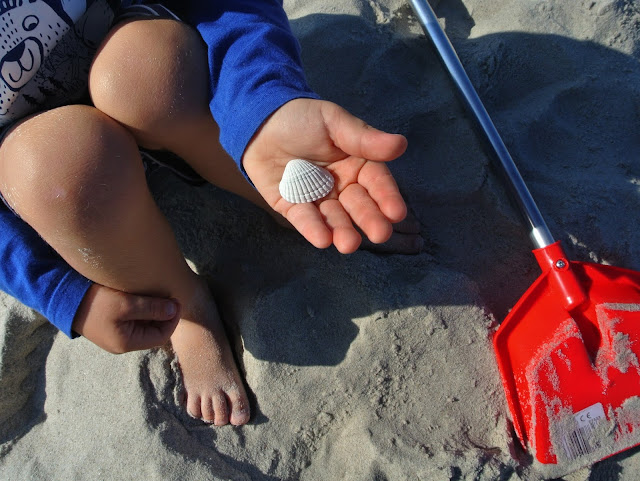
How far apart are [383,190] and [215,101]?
1.78 ft

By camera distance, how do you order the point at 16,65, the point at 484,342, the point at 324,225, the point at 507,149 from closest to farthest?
the point at 324,225, the point at 16,65, the point at 484,342, the point at 507,149

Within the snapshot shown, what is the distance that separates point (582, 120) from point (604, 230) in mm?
443

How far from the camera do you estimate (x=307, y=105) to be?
4.01 feet

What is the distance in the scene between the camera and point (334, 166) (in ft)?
4.30

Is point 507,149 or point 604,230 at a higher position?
point 507,149

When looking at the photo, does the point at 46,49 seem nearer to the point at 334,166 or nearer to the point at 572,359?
the point at 334,166

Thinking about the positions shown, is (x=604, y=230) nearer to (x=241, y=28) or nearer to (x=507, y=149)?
(x=507, y=149)

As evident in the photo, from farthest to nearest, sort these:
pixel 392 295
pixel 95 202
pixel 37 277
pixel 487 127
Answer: pixel 487 127
pixel 392 295
pixel 37 277
pixel 95 202

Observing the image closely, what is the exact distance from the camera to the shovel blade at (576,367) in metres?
1.30

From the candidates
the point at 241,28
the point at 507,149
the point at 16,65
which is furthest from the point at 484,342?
the point at 16,65

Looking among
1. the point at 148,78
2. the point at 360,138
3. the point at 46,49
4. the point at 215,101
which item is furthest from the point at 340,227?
the point at 46,49

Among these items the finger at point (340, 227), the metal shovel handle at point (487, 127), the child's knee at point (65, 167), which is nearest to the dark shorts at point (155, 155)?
the child's knee at point (65, 167)

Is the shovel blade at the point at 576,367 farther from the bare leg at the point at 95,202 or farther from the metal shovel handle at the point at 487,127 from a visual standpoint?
the bare leg at the point at 95,202

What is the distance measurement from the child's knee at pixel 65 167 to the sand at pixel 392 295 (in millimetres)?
455
